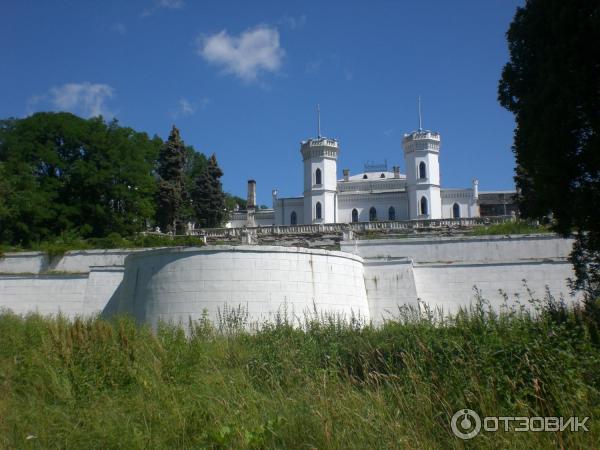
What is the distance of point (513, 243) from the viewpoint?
73.0 feet

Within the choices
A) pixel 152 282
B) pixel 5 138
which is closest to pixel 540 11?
pixel 152 282

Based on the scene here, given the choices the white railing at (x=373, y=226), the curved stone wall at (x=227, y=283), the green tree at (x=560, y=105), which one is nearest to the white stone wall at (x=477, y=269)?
the curved stone wall at (x=227, y=283)

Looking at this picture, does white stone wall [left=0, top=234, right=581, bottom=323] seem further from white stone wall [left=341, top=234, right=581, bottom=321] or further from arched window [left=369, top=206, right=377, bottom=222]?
arched window [left=369, top=206, right=377, bottom=222]

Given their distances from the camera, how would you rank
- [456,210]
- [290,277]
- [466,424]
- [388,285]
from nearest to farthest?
[466,424] < [290,277] < [388,285] < [456,210]

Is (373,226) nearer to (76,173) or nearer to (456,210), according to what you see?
(76,173)

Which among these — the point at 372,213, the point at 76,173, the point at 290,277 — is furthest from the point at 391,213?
the point at 290,277

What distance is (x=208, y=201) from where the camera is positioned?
46250 mm

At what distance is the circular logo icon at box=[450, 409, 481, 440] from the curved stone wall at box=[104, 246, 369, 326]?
30.1ft

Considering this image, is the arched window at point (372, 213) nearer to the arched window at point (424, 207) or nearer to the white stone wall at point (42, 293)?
the arched window at point (424, 207)

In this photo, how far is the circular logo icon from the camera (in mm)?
5168

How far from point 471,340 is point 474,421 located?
1446mm

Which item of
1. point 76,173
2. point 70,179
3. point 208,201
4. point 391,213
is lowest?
point 391,213

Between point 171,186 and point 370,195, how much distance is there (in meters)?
26.2

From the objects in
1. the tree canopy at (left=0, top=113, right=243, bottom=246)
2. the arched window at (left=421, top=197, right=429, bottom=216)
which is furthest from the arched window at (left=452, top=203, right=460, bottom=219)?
the tree canopy at (left=0, top=113, right=243, bottom=246)
